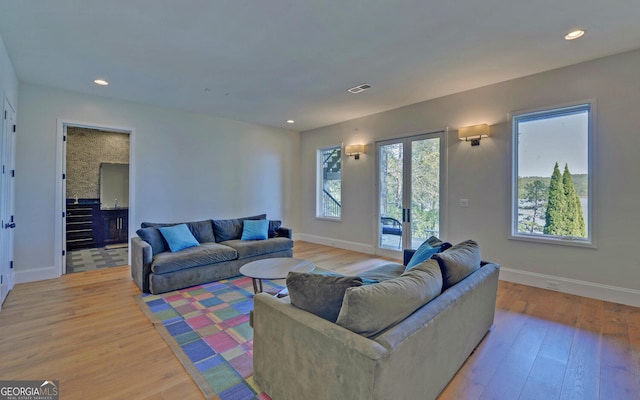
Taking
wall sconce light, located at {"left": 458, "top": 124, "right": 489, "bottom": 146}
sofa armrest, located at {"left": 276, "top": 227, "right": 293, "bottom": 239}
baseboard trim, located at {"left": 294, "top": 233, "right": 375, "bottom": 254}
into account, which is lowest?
baseboard trim, located at {"left": 294, "top": 233, "right": 375, "bottom": 254}

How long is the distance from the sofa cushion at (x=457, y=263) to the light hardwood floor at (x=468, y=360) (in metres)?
0.66

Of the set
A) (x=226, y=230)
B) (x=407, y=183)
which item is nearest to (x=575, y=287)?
(x=407, y=183)

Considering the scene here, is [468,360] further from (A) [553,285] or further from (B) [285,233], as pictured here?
(B) [285,233]

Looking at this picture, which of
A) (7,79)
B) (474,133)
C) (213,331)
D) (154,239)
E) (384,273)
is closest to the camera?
(213,331)

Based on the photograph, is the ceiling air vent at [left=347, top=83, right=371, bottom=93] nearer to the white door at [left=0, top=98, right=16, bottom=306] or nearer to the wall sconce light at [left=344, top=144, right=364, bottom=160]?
the wall sconce light at [left=344, top=144, right=364, bottom=160]

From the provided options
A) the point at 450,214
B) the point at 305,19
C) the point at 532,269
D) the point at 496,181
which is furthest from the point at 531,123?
the point at 305,19

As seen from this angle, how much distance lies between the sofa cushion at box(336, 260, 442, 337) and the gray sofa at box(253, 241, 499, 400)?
0.05 ft

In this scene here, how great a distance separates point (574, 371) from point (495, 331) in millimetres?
617

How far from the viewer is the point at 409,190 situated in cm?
525

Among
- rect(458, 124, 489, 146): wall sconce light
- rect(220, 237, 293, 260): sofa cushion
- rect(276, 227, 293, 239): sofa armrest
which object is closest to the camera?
rect(458, 124, 489, 146): wall sconce light

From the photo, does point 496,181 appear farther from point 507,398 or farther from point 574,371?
point 507,398

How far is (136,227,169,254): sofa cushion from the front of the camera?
4.00m

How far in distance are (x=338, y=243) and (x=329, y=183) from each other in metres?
1.47

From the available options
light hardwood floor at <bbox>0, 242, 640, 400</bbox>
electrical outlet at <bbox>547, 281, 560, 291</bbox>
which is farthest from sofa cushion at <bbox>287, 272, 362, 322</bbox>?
electrical outlet at <bbox>547, 281, 560, 291</bbox>
